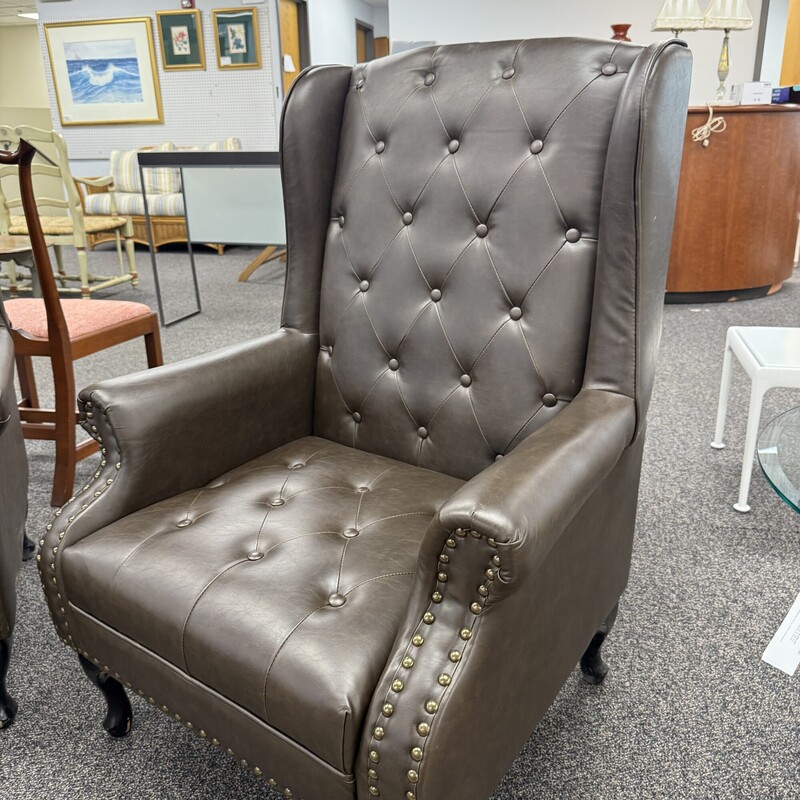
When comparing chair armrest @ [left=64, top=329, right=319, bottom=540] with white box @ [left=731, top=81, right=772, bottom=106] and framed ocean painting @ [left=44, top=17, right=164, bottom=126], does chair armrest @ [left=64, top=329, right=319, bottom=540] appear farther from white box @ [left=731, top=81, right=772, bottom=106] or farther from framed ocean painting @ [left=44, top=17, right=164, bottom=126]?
framed ocean painting @ [left=44, top=17, right=164, bottom=126]

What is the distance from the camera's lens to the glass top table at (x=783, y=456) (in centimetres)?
113

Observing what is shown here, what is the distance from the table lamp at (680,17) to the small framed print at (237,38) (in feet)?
13.0

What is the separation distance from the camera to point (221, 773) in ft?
3.74

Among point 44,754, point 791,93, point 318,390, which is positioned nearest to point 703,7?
Result: point 791,93

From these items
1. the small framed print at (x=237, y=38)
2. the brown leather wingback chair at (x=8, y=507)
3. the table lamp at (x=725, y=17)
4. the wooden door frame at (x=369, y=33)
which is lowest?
the brown leather wingback chair at (x=8, y=507)

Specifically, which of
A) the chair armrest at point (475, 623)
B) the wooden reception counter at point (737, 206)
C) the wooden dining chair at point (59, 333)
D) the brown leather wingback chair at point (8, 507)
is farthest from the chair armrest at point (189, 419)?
the wooden reception counter at point (737, 206)

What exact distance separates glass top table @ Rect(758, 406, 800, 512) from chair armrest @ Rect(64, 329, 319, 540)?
34.4 inches

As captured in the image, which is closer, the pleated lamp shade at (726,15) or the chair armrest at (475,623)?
the chair armrest at (475,623)

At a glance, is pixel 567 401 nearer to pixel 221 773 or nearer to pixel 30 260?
pixel 221 773

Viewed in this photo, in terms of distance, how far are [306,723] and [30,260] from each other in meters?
3.49

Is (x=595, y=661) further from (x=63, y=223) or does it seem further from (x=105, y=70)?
(x=105, y=70)

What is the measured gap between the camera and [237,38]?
648cm

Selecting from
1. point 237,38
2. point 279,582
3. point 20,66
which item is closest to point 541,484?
point 279,582

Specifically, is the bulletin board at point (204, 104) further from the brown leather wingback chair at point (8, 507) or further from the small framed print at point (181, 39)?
the brown leather wingback chair at point (8, 507)
